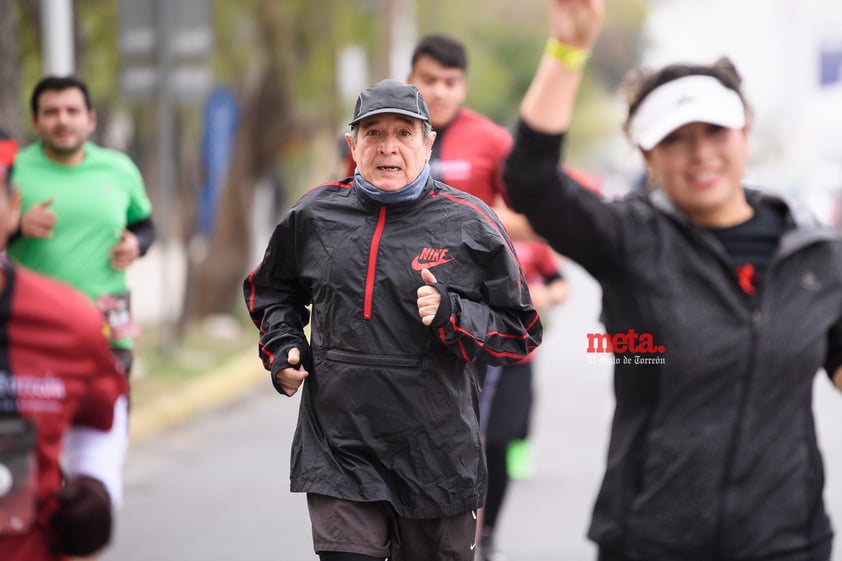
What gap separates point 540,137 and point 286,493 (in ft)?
20.9

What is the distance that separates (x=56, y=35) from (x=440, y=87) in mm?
5634

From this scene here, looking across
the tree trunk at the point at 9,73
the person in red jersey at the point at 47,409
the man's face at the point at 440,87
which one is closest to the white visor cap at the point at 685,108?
the person in red jersey at the point at 47,409

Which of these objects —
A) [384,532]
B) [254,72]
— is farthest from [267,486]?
[254,72]

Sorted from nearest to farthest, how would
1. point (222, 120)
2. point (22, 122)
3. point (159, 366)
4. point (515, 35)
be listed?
point (22, 122) < point (159, 366) < point (222, 120) < point (515, 35)

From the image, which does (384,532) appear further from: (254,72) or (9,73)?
(254,72)

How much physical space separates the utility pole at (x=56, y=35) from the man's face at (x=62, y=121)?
440 centimetres

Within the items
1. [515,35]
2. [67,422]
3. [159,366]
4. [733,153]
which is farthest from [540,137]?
[515,35]

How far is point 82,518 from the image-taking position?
3.16 meters

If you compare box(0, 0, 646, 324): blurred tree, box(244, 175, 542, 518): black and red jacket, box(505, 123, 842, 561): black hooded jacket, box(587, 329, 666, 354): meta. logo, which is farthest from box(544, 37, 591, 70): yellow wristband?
box(0, 0, 646, 324): blurred tree

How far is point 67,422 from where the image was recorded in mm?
3221

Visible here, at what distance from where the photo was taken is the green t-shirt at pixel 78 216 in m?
6.74

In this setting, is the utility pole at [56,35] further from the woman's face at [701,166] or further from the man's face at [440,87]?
the woman's face at [701,166]

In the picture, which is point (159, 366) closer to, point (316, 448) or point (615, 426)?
point (316, 448)

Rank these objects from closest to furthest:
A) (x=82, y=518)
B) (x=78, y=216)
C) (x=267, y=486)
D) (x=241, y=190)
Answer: (x=82, y=518) < (x=78, y=216) < (x=267, y=486) < (x=241, y=190)
